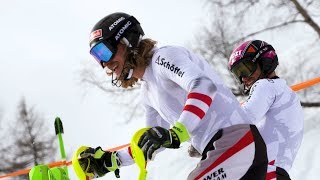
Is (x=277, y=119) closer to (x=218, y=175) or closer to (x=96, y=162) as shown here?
(x=218, y=175)

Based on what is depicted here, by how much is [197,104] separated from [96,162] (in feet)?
2.85

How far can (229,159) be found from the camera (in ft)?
8.63

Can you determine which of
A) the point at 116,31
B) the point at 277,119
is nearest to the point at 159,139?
the point at 116,31

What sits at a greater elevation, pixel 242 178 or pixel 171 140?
pixel 171 140

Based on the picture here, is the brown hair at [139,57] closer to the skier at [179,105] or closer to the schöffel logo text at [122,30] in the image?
the skier at [179,105]

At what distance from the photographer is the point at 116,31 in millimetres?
2994

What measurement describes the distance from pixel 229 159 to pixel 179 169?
47.9ft

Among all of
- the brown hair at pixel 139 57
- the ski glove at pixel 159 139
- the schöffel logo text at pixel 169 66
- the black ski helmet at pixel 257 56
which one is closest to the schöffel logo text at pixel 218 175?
the ski glove at pixel 159 139

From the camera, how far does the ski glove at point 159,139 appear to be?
229cm

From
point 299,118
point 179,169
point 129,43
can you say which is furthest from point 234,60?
point 179,169

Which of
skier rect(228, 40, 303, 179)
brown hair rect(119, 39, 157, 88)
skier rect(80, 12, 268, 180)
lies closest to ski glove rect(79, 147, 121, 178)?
→ skier rect(80, 12, 268, 180)

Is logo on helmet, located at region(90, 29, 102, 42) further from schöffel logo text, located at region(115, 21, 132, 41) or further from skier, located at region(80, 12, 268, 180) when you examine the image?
schöffel logo text, located at region(115, 21, 132, 41)

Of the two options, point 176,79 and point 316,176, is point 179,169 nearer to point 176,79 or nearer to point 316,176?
point 316,176

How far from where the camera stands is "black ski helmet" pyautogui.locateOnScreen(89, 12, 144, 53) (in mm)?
2959
